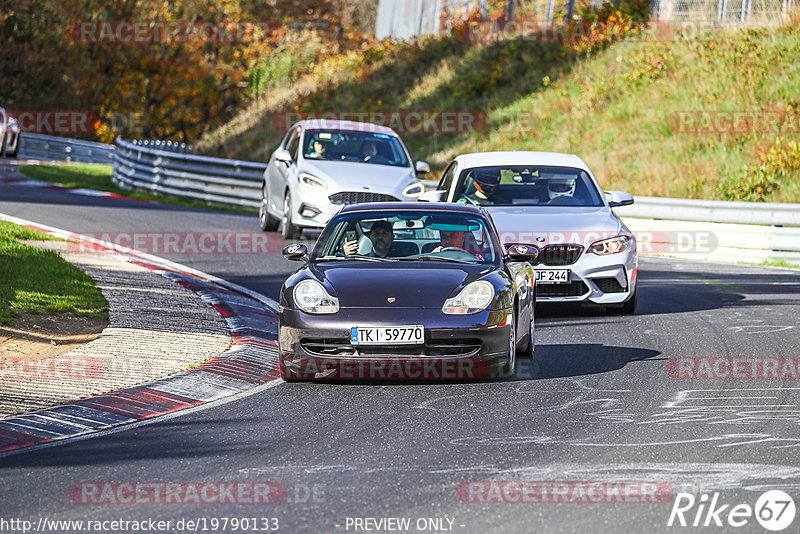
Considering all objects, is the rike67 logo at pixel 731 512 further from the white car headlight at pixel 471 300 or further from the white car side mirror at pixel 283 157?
the white car side mirror at pixel 283 157

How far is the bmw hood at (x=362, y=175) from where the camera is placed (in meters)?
19.2

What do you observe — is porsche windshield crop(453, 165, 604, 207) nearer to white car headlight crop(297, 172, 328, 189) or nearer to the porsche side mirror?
the porsche side mirror

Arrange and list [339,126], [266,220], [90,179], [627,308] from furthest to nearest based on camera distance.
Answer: [90,179]
[266,220]
[339,126]
[627,308]

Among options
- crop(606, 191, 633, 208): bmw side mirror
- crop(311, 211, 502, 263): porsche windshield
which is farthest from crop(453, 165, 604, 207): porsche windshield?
crop(311, 211, 502, 263): porsche windshield

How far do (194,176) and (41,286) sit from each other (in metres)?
16.4

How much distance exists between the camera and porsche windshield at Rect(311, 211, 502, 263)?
396 inches

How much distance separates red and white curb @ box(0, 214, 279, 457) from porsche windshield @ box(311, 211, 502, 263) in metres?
1.07

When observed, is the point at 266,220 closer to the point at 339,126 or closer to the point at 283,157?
the point at 283,157

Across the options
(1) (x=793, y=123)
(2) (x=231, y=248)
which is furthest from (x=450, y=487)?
(1) (x=793, y=123)

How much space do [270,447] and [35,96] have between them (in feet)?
169

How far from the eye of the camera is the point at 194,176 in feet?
95.0

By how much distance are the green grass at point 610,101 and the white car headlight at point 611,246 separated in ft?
39.2

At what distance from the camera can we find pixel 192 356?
1004 centimetres

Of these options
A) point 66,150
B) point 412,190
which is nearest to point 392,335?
point 412,190
